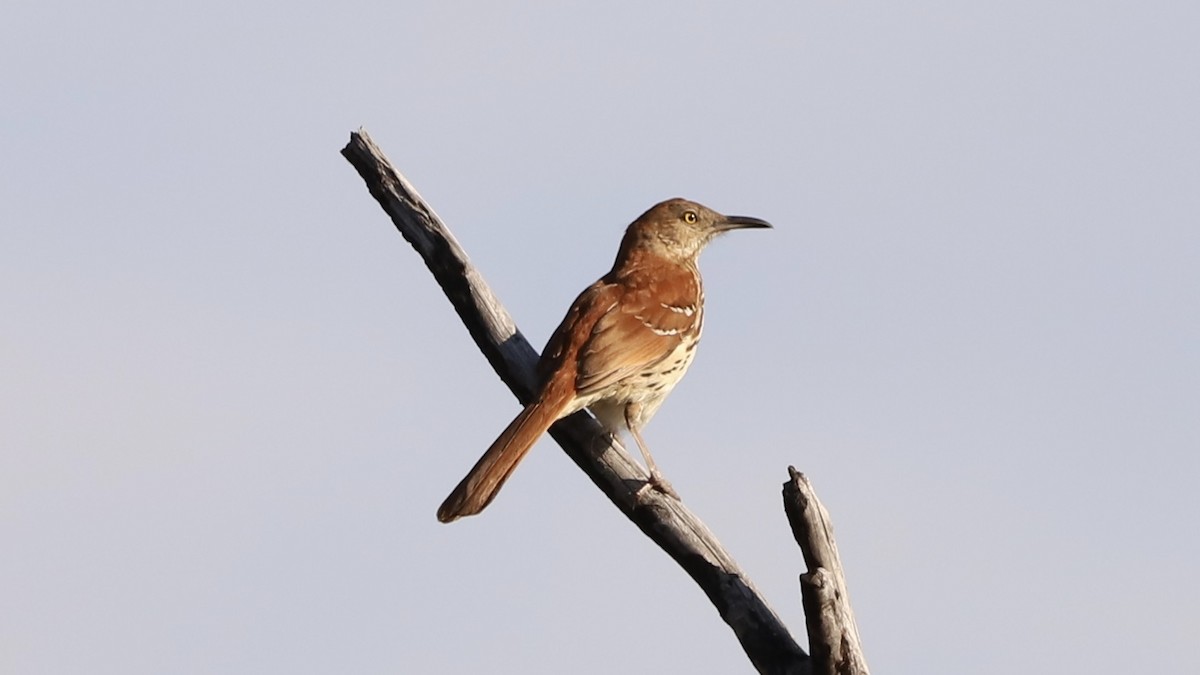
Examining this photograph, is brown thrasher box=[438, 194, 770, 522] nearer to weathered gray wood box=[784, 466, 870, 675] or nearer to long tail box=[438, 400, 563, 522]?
long tail box=[438, 400, 563, 522]

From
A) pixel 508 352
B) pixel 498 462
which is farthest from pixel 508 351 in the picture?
pixel 498 462

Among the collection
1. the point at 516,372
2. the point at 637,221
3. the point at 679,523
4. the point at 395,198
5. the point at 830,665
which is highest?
the point at 637,221

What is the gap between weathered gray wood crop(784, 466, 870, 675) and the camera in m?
4.98

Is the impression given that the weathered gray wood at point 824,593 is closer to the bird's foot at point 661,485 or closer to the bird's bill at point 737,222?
the bird's foot at point 661,485

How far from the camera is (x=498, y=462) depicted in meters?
6.35

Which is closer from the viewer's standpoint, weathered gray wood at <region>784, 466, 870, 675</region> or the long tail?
weathered gray wood at <region>784, 466, 870, 675</region>

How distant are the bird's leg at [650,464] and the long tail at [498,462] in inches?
15.8

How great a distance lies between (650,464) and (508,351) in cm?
70

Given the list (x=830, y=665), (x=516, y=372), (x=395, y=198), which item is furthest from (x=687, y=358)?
(x=830, y=665)

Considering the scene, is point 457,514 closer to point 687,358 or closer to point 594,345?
point 594,345

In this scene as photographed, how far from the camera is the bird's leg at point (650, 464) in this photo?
6.25 m

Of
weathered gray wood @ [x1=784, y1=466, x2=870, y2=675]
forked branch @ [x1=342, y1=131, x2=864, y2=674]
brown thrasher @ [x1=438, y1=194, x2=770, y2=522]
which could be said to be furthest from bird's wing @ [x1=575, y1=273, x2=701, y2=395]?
weathered gray wood @ [x1=784, y1=466, x2=870, y2=675]

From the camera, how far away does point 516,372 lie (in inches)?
268

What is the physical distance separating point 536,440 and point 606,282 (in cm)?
141
